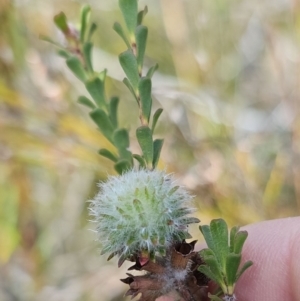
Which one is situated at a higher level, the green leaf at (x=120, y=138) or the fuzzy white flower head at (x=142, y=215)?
the green leaf at (x=120, y=138)

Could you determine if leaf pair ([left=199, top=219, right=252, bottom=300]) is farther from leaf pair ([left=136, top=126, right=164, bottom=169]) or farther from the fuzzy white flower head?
leaf pair ([left=136, top=126, right=164, bottom=169])

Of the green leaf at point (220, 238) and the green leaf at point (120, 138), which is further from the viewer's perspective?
the green leaf at point (120, 138)

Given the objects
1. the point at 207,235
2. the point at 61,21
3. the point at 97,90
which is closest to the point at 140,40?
the point at 97,90

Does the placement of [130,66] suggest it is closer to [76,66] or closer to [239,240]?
[76,66]

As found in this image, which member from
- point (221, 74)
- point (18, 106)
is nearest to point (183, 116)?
point (221, 74)

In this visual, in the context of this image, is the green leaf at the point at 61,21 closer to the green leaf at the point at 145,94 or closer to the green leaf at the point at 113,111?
the green leaf at the point at 113,111

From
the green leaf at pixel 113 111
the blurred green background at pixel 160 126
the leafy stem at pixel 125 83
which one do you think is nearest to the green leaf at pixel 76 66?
the leafy stem at pixel 125 83

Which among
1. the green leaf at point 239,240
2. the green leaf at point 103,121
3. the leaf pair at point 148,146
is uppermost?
the green leaf at point 103,121

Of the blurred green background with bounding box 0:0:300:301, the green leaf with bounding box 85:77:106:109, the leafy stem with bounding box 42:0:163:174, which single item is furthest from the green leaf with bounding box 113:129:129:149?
the blurred green background with bounding box 0:0:300:301
